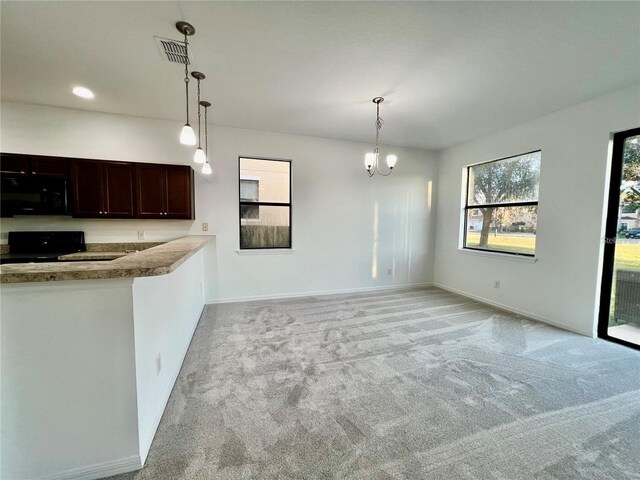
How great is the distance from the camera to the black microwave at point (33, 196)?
2916mm

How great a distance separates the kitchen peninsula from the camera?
118 centimetres

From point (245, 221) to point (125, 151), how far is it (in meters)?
1.85

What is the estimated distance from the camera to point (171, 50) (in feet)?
7.03

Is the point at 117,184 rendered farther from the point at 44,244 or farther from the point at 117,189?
the point at 44,244

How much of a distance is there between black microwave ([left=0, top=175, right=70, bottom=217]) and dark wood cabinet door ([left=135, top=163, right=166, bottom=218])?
0.75 meters

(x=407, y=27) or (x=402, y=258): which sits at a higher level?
(x=407, y=27)

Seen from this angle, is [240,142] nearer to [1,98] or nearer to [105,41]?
[105,41]

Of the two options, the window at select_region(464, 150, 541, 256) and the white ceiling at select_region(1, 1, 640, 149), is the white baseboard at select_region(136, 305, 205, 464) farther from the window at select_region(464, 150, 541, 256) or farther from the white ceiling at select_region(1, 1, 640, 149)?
the window at select_region(464, 150, 541, 256)

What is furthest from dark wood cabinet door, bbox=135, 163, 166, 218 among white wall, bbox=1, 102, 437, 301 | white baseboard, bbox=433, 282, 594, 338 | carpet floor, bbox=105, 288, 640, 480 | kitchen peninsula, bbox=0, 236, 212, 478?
white baseboard, bbox=433, 282, 594, 338

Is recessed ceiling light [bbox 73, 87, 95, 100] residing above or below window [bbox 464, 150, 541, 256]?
above

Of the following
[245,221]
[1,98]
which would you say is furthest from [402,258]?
[1,98]

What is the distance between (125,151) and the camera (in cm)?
353

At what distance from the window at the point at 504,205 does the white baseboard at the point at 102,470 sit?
186 inches

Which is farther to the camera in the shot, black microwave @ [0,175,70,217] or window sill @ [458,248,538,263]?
window sill @ [458,248,538,263]
